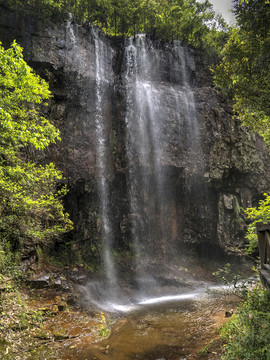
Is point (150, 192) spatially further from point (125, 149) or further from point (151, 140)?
point (151, 140)

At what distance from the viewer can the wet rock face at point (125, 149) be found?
1514cm

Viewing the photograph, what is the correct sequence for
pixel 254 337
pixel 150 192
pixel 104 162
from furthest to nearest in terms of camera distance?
pixel 150 192 < pixel 104 162 < pixel 254 337

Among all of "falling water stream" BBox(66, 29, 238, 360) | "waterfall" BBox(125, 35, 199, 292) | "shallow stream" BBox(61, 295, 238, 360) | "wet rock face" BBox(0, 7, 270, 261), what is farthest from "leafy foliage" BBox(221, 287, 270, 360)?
"wet rock face" BBox(0, 7, 270, 261)

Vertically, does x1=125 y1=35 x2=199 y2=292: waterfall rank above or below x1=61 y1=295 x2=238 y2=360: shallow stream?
above

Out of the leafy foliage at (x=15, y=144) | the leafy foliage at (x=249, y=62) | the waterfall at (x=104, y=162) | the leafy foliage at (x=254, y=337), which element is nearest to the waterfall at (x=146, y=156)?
the waterfall at (x=104, y=162)

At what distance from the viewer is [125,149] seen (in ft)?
55.2

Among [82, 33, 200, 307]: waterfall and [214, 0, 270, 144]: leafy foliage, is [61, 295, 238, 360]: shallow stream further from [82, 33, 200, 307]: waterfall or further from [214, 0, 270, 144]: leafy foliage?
[214, 0, 270, 144]: leafy foliage

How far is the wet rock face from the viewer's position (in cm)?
1514

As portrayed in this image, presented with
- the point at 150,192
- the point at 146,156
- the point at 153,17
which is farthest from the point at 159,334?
the point at 153,17

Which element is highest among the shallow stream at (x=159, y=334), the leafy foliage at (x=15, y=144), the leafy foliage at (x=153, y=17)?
the leafy foliage at (x=153, y=17)

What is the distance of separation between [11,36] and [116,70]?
277 inches

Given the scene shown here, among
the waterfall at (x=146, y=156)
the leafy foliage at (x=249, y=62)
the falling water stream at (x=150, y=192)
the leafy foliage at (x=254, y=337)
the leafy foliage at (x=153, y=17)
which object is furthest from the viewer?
the leafy foliage at (x=153, y=17)

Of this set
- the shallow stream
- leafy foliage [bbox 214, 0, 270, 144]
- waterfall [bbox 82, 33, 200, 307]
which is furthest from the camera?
waterfall [bbox 82, 33, 200, 307]

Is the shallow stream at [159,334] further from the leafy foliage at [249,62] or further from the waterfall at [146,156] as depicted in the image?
the leafy foliage at [249,62]
